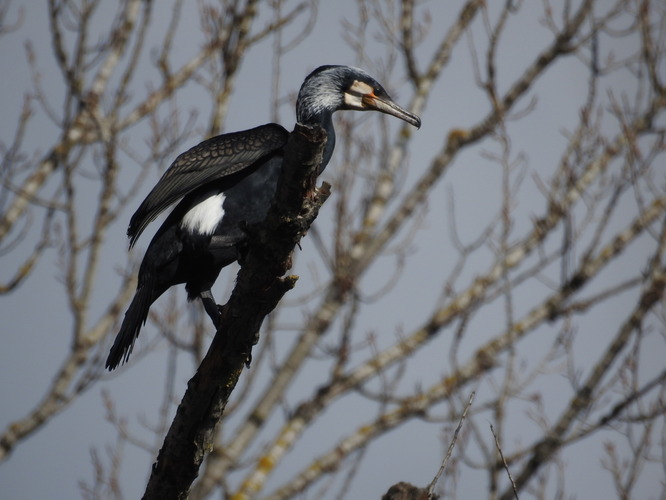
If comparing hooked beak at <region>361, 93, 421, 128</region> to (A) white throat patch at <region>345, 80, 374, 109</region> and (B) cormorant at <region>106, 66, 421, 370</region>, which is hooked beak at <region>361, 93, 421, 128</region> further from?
(B) cormorant at <region>106, 66, 421, 370</region>

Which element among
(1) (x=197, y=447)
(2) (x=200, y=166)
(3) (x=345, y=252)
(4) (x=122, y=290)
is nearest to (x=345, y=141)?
(3) (x=345, y=252)

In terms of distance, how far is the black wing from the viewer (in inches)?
193

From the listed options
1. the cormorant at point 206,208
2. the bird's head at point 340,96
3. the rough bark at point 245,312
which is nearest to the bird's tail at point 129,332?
the cormorant at point 206,208

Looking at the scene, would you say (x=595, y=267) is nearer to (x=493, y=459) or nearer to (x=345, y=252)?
(x=345, y=252)

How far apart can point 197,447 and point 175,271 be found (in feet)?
4.86

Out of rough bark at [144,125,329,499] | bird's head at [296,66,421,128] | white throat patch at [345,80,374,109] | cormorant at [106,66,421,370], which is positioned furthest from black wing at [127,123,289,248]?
rough bark at [144,125,329,499]

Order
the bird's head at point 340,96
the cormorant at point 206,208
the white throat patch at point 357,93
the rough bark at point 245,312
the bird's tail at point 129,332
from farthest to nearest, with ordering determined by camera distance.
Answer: the white throat patch at point 357,93 < the bird's head at point 340,96 < the cormorant at point 206,208 < the bird's tail at point 129,332 < the rough bark at point 245,312

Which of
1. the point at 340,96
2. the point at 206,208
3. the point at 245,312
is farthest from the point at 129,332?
the point at 340,96

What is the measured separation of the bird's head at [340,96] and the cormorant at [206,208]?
27cm

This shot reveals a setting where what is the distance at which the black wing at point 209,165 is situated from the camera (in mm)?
4906

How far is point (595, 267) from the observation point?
9422mm

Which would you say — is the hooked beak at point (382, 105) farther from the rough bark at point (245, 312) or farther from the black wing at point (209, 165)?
the rough bark at point (245, 312)

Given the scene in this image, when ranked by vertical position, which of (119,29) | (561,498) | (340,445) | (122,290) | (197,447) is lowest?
(197,447)

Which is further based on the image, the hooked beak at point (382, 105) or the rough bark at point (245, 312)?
the hooked beak at point (382, 105)
